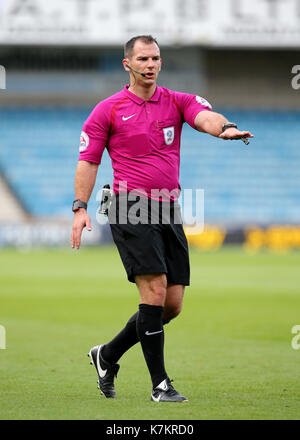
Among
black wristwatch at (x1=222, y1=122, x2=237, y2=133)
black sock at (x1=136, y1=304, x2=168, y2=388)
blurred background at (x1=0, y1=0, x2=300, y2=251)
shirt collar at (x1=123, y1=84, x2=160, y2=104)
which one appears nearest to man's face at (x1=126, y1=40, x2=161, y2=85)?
shirt collar at (x1=123, y1=84, x2=160, y2=104)

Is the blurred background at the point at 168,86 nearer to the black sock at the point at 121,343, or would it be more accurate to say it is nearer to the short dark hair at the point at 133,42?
the black sock at the point at 121,343

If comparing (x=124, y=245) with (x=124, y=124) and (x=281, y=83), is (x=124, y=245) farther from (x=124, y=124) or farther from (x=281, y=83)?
(x=281, y=83)

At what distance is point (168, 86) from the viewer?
3447 centimetres

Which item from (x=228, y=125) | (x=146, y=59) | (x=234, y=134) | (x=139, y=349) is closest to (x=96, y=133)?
(x=146, y=59)

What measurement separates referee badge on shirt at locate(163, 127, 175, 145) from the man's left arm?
199 millimetres

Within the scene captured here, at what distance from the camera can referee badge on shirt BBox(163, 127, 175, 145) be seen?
5.93 m

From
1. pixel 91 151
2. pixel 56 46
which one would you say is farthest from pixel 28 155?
pixel 91 151

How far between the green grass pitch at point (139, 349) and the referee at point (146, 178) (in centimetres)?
53

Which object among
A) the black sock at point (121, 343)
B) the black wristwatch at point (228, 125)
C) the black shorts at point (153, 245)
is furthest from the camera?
the black sock at point (121, 343)

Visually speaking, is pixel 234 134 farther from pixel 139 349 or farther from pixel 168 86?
pixel 168 86

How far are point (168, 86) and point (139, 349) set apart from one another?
26.6 m

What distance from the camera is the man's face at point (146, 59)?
5.84 m

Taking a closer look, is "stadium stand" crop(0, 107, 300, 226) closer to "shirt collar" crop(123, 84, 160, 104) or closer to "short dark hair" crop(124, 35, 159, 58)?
"shirt collar" crop(123, 84, 160, 104)

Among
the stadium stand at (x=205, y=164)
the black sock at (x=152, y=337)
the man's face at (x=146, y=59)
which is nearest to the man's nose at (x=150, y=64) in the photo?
the man's face at (x=146, y=59)
